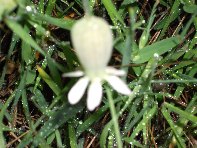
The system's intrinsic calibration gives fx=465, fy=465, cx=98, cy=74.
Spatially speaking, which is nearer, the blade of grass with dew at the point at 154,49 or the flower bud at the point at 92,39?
the flower bud at the point at 92,39

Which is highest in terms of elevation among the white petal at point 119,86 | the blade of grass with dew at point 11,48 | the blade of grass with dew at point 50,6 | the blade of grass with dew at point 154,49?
the blade of grass with dew at point 50,6

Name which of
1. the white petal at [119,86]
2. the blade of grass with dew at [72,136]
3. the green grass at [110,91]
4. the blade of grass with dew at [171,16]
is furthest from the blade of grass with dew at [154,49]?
the white petal at [119,86]

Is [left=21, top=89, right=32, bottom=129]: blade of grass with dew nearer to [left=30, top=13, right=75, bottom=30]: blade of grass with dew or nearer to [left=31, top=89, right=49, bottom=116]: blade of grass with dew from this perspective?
[left=31, top=89, right=49, bottom=116]: blade of grass with dew

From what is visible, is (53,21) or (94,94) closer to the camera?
(94,94)

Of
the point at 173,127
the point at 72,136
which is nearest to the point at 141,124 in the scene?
the point at 173,127

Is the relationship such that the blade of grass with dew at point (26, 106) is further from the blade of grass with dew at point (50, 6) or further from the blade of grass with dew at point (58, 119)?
the blade of grass with dew at point (50, 6)

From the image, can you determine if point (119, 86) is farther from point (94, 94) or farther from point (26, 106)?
point (26, 106)

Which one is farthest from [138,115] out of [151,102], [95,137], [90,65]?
[90,65]

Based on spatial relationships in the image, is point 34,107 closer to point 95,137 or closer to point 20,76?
point 20,76
